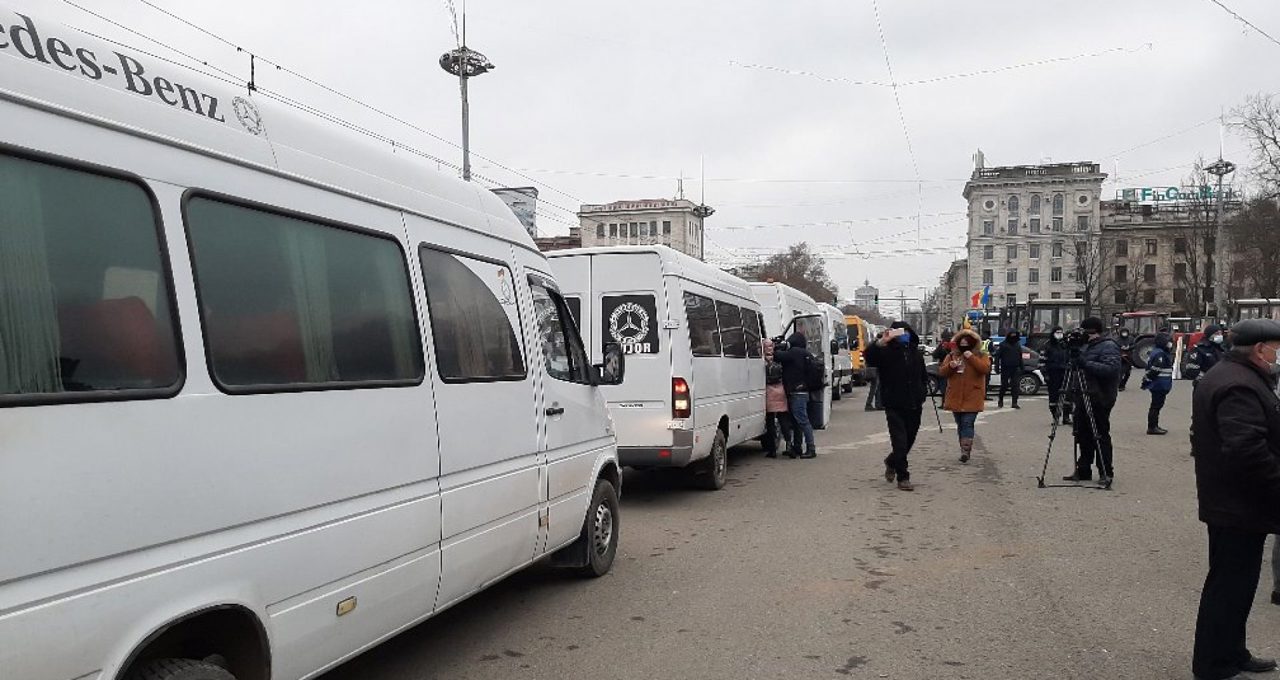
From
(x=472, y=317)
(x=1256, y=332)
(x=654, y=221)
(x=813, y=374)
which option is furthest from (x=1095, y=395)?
(x=654, y=221)

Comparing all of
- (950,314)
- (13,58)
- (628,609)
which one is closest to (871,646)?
(628,609)

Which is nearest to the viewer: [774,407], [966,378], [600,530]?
[600,530]

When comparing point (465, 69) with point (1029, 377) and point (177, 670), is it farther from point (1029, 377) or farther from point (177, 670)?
point (177, 670)

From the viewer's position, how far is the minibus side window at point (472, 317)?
4449 millimetres

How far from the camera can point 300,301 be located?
139 inches

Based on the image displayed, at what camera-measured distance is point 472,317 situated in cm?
481

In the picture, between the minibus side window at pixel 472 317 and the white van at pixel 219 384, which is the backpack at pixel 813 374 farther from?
the white van at pixel 219 384

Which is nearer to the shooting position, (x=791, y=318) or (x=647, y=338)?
(x=647, y=338)

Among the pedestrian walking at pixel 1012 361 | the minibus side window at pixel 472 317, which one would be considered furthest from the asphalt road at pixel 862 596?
the pedestrian walking at pixel 1012 361

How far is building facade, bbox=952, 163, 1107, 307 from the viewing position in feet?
345

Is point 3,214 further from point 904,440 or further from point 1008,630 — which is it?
point 904,440

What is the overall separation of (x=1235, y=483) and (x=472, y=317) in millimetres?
3820

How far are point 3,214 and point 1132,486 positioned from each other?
1064 centimetres

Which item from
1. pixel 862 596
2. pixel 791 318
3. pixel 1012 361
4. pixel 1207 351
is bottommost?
pixel 862 596
